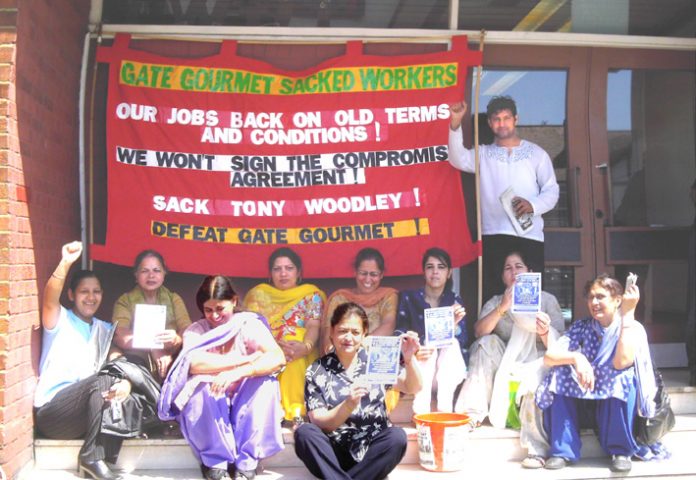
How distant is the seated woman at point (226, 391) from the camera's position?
424 cm

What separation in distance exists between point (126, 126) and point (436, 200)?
228cm

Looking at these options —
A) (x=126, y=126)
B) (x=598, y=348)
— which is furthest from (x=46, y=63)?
(x=598, y=348)

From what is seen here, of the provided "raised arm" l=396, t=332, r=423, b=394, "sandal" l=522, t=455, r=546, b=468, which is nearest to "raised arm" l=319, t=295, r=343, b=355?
"raised arm" l=396, t=332, r=423, b=394

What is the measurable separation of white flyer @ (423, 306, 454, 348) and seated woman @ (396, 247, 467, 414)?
9 centimetres

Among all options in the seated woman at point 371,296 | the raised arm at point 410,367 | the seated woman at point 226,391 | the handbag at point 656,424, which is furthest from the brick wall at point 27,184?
the handbag at point 656,424

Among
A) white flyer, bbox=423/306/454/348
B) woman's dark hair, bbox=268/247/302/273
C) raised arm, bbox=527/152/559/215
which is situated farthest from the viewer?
raised arm, bbox=527/152/559/215

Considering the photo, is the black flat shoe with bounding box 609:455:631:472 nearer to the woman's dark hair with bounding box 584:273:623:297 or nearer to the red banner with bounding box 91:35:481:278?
the woman's dark hair with bounding box 584:273:623:297

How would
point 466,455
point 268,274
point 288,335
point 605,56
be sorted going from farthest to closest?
point 605,56 → point 268,274 → point 288,335 → point 466,455

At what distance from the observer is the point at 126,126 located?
541cm

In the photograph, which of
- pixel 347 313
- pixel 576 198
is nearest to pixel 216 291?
pixel 347 313

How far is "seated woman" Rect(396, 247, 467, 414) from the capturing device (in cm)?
479

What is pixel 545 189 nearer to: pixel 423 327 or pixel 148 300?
pixel 423 327

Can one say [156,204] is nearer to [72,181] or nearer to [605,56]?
[72,181]

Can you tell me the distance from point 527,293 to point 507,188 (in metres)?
1.16
